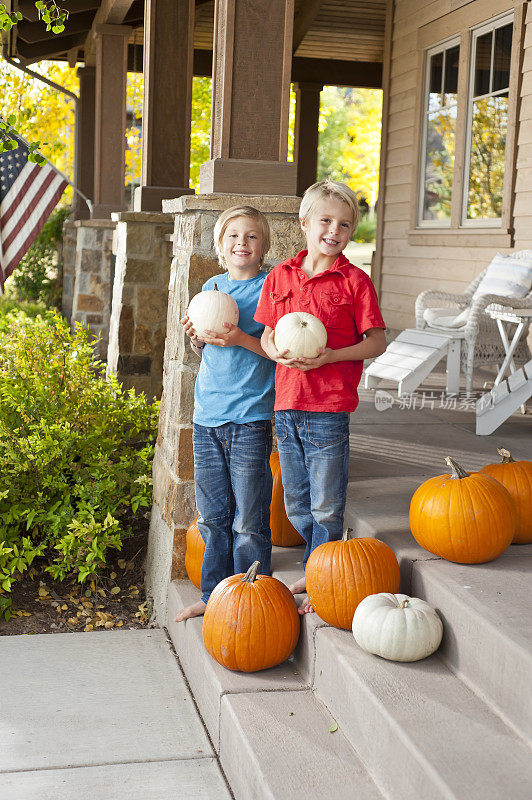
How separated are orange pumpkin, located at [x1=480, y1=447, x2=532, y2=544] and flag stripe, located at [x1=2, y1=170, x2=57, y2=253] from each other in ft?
15.9

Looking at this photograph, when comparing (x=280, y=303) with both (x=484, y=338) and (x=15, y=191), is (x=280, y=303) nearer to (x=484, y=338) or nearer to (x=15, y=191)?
(x=484, y=338)

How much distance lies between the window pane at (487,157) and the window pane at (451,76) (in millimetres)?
505

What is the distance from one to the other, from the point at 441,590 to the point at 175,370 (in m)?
1.51

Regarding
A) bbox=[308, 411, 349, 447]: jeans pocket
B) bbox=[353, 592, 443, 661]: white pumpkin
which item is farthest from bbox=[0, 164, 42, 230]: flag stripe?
bbox=[353, 592, 443, 661]: white pumpkin

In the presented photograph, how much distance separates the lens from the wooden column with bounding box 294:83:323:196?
37.5 ft

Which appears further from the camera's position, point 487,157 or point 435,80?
point 435,80

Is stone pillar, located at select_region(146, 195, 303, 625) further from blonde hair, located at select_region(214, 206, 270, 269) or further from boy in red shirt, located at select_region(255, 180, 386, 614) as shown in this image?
boy in red shirt, located at select_region(255, 180, 386, 614)

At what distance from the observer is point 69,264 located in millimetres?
10250

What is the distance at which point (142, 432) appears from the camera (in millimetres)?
4664

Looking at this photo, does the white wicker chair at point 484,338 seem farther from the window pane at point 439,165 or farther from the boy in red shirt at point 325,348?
the boy in red shirt at point 325,348

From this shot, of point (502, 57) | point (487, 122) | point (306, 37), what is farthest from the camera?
point (306, 37)

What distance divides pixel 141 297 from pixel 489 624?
4.02 meters

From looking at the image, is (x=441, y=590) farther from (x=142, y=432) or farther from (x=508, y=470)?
(x=142, y=432)

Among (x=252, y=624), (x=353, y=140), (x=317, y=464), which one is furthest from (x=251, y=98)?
(x=353, y=140)
